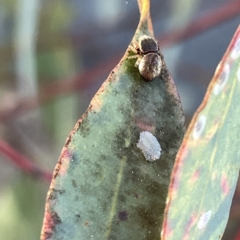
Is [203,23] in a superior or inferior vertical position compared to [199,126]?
superior

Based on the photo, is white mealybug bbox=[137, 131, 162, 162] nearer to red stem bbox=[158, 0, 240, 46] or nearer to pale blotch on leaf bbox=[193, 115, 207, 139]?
pale blotch on leaf bbox=[193, 115, 207, 139]

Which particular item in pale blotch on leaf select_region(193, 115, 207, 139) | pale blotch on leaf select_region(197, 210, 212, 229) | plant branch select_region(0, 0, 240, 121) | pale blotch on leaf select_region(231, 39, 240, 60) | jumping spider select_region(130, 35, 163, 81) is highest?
plant branch select_region(0, 0, 240, 121)

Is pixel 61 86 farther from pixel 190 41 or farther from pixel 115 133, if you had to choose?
pixel 115 133

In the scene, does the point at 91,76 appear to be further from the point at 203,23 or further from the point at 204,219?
the point at 204,219

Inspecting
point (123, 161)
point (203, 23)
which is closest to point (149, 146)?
point (123, 161)

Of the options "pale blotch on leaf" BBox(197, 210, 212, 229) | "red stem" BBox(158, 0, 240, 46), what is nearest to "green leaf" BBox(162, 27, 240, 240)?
"pale blotch on leaf" BBox(197, 210, 212, 229)
